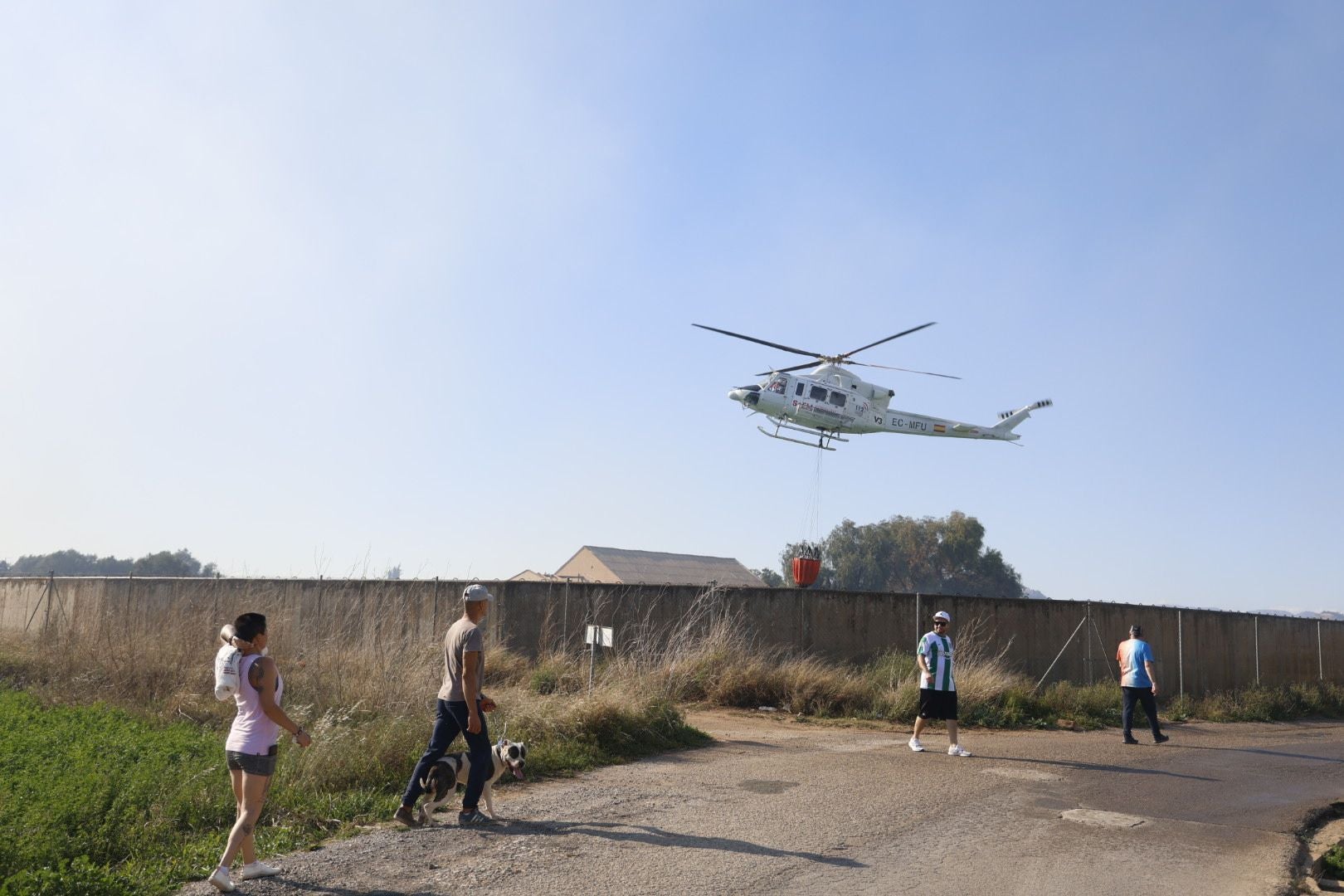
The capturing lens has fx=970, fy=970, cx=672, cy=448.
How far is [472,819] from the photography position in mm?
7473

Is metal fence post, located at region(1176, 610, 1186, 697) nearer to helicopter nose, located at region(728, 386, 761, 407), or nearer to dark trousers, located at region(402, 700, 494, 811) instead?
helicopter nose, located at region(728, 386, 761, 407)

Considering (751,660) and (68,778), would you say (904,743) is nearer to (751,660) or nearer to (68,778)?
(751,660)

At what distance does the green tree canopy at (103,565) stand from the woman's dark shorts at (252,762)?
97545 mm

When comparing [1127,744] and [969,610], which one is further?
[969,610]

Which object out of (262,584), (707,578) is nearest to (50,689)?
(262,584)

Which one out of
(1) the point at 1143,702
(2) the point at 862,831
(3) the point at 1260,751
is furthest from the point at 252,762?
(3) the point at 1260,751

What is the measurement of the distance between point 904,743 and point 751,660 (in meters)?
4.84

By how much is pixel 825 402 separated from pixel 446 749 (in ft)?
67.0

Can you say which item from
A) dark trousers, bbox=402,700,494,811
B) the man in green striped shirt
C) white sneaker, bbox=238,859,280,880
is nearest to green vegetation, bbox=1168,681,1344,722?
the man in green striped shirt

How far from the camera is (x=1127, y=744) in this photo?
44.9ft

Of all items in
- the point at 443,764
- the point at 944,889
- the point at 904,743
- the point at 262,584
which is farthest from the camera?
the point at 262,584

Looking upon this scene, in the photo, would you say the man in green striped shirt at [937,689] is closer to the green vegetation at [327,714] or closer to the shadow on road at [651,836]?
the green vegetation at [327,714]

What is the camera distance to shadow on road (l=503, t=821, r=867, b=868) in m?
6.77

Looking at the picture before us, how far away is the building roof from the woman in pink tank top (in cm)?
4855
